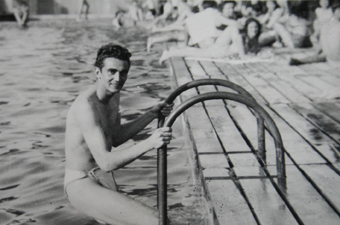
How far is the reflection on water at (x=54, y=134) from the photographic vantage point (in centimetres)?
416

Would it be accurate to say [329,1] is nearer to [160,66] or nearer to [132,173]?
[160,66]

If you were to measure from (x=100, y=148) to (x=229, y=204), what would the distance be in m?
0.88

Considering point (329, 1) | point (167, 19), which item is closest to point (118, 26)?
point (167, 19)

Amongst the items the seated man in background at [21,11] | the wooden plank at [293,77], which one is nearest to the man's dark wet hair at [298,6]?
the wooden plank at [293,77]

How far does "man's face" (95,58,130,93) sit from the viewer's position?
3105 millimetres

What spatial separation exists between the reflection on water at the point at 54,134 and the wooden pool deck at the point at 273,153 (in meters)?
0.57

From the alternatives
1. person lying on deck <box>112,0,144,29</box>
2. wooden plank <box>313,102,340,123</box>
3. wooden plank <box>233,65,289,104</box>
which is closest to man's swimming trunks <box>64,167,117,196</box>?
wooden plank <box>313,102,340,123</box>

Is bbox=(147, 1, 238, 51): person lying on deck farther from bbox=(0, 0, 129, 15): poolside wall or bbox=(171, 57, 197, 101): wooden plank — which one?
bbox=(0, 0, 129, 15): poolside wall

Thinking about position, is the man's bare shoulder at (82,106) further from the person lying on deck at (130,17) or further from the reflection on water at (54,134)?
the person lying on deck at (130,17)

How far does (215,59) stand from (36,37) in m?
8.79

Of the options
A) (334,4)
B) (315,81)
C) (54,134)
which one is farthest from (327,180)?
(334,4)

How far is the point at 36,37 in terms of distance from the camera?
601 inches

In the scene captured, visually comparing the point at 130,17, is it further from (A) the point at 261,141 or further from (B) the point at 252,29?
(A) the point at 261,141

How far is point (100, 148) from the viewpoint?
9.61 ft
